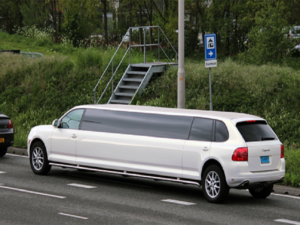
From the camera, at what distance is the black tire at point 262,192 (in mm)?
10540

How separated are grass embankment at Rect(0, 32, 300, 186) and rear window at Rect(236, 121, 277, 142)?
6.29 feet

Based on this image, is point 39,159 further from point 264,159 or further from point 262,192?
point 264,159

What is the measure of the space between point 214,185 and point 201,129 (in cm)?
115

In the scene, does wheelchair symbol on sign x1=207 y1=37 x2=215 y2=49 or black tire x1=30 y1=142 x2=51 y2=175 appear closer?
black tire x1=30 y1=142 x2=51 y2=175

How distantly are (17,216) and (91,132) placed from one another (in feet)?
11.9

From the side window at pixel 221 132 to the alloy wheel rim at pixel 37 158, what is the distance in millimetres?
4903

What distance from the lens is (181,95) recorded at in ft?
50.0

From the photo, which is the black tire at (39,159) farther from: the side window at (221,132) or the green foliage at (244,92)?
the green foliage at (244,92)

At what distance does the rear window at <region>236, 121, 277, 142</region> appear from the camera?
9930 millimetres

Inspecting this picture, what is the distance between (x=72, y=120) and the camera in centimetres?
1231

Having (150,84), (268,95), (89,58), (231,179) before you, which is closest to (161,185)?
(231,179)

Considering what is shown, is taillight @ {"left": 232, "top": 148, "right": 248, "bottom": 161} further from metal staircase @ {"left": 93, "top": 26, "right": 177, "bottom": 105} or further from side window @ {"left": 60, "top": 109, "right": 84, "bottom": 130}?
metal staircase @ {"left": 93, "top": 26, "right": 177, "bottom": 105}

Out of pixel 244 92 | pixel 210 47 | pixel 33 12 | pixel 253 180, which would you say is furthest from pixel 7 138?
pixel 33 12

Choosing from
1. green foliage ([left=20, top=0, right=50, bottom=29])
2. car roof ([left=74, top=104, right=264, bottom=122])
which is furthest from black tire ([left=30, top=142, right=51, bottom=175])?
green foliage ([left=20, top=0, right=50, bottom=29])
